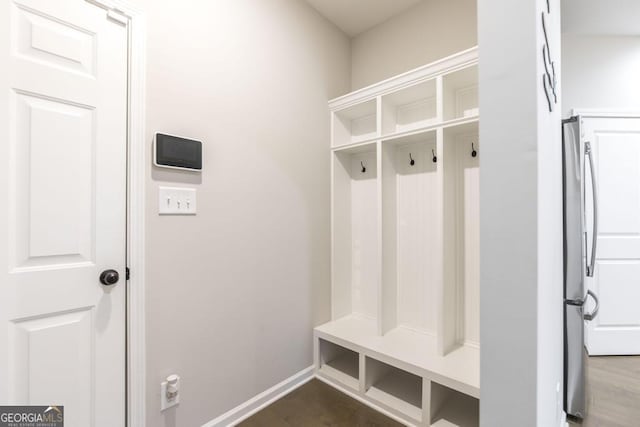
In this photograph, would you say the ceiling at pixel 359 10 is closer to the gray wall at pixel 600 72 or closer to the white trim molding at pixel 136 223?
the white trim molding at pixel 136 223

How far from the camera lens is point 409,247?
223 cm

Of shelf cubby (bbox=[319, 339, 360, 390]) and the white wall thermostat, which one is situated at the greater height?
the white wall thermostat

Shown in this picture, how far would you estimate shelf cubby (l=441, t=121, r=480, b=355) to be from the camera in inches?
75.0

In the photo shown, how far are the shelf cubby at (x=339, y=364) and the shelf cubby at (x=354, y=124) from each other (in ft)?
5.46

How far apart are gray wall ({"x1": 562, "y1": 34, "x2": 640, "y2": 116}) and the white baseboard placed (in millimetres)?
3188

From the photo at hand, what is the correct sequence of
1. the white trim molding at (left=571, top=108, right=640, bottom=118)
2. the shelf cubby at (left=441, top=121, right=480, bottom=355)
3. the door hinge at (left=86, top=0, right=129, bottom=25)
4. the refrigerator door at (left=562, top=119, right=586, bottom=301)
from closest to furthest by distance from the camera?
the door hinge at (left=86, top=0, right=129, bottom=25) → the refrigerator door at (left=562, top=119, right=586, bottom=301) → the shelf cubby at (left=441, top=121, right=480, bottom=355) → the white trim molding at (left=571, top=108, right=640, bottom=118)

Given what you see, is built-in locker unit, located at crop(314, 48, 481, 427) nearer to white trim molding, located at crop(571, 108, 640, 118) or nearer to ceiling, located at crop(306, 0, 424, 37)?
ceiling, located at crop(306, 0, 424, 37)

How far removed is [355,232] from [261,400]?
140cm

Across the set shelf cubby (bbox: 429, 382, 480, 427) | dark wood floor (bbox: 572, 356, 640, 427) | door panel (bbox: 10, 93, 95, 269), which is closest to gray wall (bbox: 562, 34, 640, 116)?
dark wood floor (bbox: 572, 356, 640, 427)

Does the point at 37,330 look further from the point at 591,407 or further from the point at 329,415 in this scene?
the point at 591,407

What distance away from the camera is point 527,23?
69 cm

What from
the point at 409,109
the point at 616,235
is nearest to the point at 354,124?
the point at 409,109

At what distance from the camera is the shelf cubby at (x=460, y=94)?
70.5 inches

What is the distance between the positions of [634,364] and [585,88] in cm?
238
